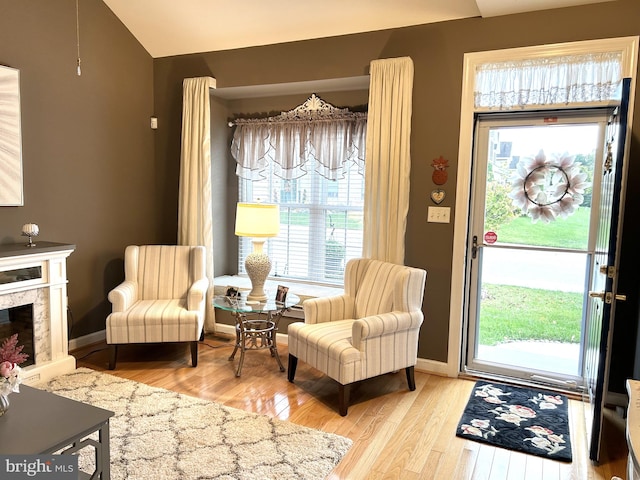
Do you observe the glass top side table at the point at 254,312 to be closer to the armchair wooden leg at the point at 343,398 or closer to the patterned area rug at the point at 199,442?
the patterned area rug at the point at 199,442

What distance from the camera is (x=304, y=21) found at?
3689mm

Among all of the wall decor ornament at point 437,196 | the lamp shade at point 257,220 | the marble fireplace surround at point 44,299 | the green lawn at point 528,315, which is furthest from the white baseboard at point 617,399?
the marble fireplace surround at point 44,299

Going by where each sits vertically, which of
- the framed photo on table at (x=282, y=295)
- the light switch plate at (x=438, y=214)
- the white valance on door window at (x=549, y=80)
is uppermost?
the white valance on door window at (x=549, y=80)

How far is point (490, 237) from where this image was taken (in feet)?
11.7

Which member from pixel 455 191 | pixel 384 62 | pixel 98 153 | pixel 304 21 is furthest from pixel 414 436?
pixel 98 153

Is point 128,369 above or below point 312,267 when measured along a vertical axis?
below

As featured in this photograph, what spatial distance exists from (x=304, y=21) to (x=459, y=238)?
6.79ft

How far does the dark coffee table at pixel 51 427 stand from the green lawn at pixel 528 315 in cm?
282

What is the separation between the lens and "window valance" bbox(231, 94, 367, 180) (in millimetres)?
4199

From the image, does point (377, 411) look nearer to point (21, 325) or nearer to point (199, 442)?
point (199, 442)

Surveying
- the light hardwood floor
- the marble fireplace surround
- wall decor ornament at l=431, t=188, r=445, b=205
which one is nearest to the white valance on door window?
wall decor ornament at l=431, t=188, r=445, b=205

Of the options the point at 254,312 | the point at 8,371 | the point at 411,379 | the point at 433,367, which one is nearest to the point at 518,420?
the point at 411,379

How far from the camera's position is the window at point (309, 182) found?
4.28 metres

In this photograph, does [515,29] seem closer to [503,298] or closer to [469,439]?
[503,298]
